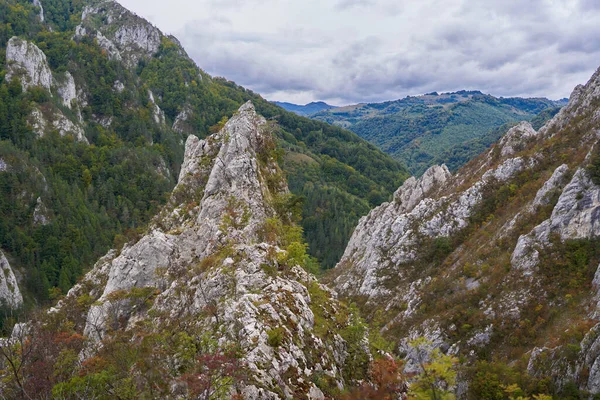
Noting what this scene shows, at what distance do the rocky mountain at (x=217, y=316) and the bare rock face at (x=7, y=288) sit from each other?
206 feet

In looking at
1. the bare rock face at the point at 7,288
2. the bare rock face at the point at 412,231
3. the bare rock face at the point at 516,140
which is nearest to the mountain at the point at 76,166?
the bare rock face at the point at 7,288

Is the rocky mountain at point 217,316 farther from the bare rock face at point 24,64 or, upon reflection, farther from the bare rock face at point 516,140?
the bare rock face at point 24,64

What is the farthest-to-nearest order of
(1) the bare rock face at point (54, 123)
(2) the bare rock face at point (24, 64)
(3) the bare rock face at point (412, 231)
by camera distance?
(2) the bare rock face at point (24, 64)
(1) the bare rock face at point (54, 123)
(3) the bare rock face at point (412, 231)

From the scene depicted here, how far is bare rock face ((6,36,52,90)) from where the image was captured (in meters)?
147

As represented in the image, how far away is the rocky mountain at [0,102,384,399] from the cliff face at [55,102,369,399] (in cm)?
8

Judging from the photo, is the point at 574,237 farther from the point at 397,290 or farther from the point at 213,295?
the point at 213,295

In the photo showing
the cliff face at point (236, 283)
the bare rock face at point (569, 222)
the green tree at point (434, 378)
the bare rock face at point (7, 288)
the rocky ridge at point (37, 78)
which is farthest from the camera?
the rocky ridge at point (37, 78)

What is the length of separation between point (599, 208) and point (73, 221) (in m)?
134

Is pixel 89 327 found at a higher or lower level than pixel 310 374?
higher

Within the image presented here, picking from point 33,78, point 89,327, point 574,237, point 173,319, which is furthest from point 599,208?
point 33,78

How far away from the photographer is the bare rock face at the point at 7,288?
84.2 meters

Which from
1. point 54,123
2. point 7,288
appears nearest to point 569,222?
point 7,288

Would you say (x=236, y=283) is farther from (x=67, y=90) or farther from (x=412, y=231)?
(x=67, y=90)

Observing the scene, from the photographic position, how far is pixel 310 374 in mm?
15000
